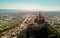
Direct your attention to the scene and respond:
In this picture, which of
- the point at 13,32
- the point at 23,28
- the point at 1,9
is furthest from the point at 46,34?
the point at 1,9

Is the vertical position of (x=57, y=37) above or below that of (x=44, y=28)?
below

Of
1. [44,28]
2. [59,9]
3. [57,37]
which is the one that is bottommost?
[57,37]

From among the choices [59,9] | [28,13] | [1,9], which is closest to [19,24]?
[28,13]

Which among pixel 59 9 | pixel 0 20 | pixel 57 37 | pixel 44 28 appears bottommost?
pixel 57 37

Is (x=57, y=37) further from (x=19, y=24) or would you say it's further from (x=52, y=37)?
(x=19, y=24)

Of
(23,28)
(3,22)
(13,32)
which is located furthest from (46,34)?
(3,22)

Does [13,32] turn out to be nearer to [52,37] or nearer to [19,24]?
[19,24]

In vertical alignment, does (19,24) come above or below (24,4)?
below

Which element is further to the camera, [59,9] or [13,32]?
[59,9]

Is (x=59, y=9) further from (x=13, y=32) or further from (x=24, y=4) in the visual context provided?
(x=13, y=32)
